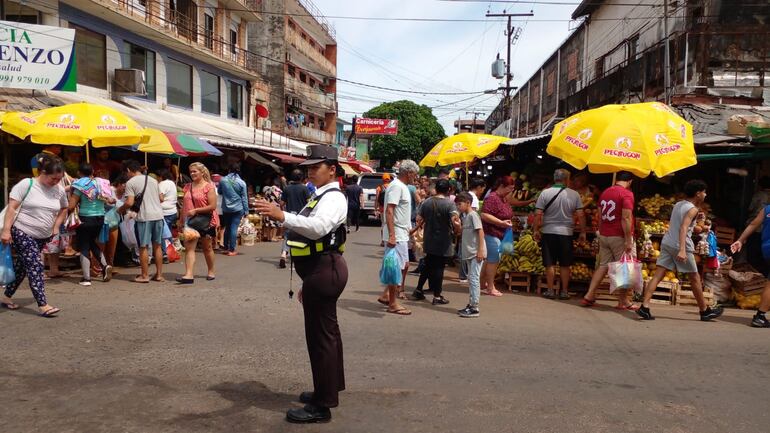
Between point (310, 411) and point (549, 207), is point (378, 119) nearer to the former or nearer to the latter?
point (549, 207)

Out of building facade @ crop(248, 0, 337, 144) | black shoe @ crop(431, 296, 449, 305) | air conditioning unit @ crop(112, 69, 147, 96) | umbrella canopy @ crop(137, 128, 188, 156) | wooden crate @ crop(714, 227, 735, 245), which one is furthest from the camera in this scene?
building facade @ crop(248, 0, 337, 144)

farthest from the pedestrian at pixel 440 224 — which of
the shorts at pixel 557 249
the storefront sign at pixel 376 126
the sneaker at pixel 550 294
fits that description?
the storefront sign at pixel 376 126

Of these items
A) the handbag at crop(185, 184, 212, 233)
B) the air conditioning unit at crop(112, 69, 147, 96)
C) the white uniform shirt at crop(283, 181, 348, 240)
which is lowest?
the handbag at crop(185, 184, 212, 233)

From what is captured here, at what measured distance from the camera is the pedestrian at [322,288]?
141 inches

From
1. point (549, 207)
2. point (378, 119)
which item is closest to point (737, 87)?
point (549, 207)

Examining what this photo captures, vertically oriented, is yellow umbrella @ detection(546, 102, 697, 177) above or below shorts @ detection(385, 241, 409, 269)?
above

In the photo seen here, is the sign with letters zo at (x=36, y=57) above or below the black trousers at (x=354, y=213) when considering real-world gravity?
above

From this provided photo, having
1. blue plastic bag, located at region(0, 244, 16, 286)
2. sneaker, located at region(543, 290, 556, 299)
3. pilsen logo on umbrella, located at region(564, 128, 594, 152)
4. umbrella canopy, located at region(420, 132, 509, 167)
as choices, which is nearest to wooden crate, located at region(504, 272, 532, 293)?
sneaker, located at region(543, 290, 556, 299)

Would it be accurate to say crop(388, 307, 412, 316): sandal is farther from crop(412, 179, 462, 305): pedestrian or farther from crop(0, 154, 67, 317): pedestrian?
crop(0, 154, 67, 317): pedestrian

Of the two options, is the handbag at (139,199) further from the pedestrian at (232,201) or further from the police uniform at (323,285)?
the police uniform at (323,285)

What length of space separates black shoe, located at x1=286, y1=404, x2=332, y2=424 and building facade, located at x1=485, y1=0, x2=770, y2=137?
13005 millimetres

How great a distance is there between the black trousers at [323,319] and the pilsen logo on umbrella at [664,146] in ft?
17.0

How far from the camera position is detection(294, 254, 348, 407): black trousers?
11.8 feet

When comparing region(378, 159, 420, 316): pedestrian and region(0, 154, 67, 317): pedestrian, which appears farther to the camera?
region(378, 159, 420, 316): pedestrian
